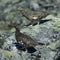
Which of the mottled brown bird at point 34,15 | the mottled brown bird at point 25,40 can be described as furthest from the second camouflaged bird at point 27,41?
the mottled brown bird at point 34,15

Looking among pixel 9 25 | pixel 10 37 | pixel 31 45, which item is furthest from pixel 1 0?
pixel 31 45

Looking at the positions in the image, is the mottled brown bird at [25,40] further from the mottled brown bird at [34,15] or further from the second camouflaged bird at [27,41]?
the mottled brown bird at [34,15]

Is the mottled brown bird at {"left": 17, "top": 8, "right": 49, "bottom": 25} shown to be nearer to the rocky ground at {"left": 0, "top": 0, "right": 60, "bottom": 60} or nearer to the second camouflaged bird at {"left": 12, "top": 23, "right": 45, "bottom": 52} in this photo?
the rocky ground at {"left": 0, "top": 0, "right": 60, "bottom": 60}

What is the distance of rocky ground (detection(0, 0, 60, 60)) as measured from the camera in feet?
18.2

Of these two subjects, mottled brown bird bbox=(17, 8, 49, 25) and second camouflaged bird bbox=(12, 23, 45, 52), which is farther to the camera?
mottled brown bird bbox=(17, 8, 49, 25)

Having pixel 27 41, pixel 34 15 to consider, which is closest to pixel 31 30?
pixel 34 15

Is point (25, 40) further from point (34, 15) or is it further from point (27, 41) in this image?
point (34, 15)

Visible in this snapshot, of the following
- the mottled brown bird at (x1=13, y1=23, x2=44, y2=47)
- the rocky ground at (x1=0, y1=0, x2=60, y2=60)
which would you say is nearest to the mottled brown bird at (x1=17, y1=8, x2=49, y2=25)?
the rocky ground at (x1=0, y1=0, x2=60, y2=60)

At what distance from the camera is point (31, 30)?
20.5 feet

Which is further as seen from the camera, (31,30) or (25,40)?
(31,30)

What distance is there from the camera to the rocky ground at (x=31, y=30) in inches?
218

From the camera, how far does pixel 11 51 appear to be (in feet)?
18.4

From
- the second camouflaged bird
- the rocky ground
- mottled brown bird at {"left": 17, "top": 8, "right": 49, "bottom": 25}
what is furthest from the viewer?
mottled brown bird at {"left": 17, "top": 8, "right": 49, "bottom": 25}

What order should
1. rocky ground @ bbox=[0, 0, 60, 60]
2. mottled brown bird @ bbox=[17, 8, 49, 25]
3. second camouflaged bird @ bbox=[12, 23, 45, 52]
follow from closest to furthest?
rocky ground @ bbox=[0, 0, 60, 60] → second camouflaged bird @ bbox=[12, 23, 45, 52] → mottled brown bird @ bbox=[17, 8, 49, 25]
